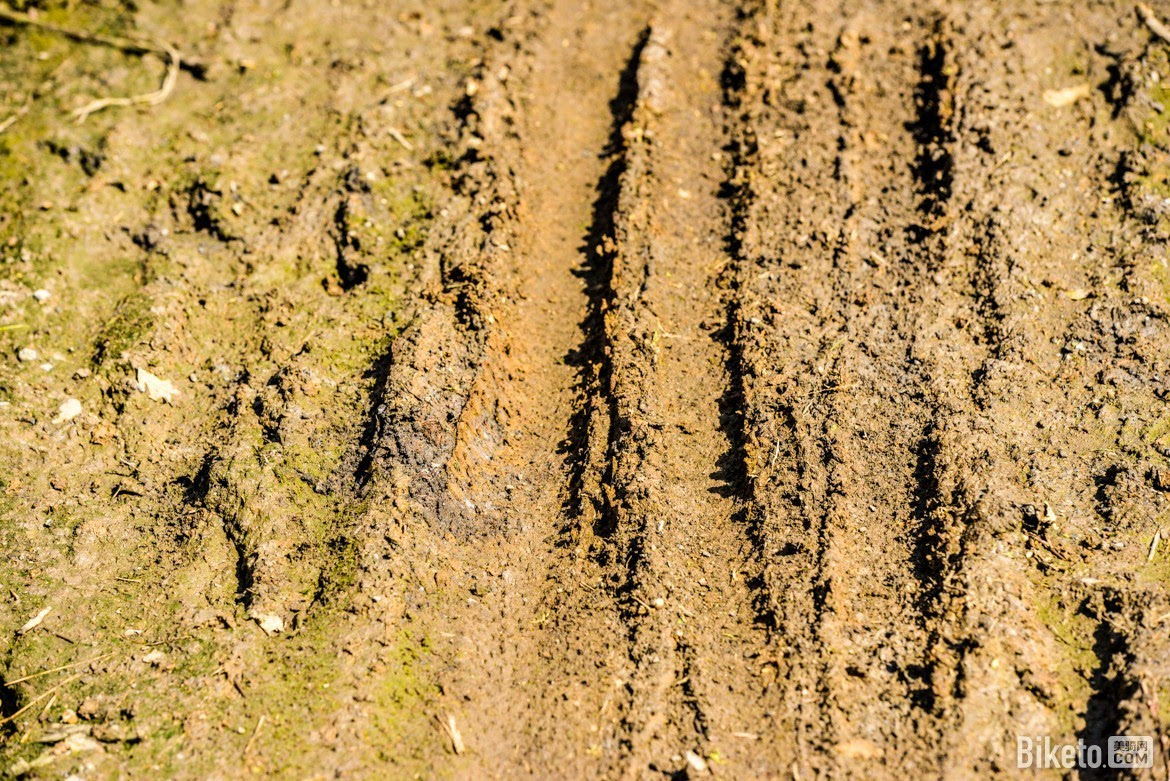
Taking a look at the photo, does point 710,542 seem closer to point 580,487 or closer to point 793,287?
point 580,487

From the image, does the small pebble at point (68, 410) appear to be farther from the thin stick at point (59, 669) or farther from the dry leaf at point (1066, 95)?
the dry leaf at point (1066, 95)

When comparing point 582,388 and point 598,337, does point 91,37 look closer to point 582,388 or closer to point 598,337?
point 598,337

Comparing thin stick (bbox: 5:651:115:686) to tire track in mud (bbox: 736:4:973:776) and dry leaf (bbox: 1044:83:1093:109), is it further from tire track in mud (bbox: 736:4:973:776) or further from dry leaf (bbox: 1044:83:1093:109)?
dry leaf (bbox: 1044:83:1093:109)

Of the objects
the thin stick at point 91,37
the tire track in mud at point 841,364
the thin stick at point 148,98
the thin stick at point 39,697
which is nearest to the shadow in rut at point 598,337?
the tire track in mud at point 841,364

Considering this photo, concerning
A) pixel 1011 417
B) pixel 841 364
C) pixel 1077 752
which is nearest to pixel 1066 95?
pixel 1011 417

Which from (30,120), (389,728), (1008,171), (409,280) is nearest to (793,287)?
(1008,171)

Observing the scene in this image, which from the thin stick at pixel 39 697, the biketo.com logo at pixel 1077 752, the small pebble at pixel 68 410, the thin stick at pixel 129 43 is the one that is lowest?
the thin stick at pixel 39 697
